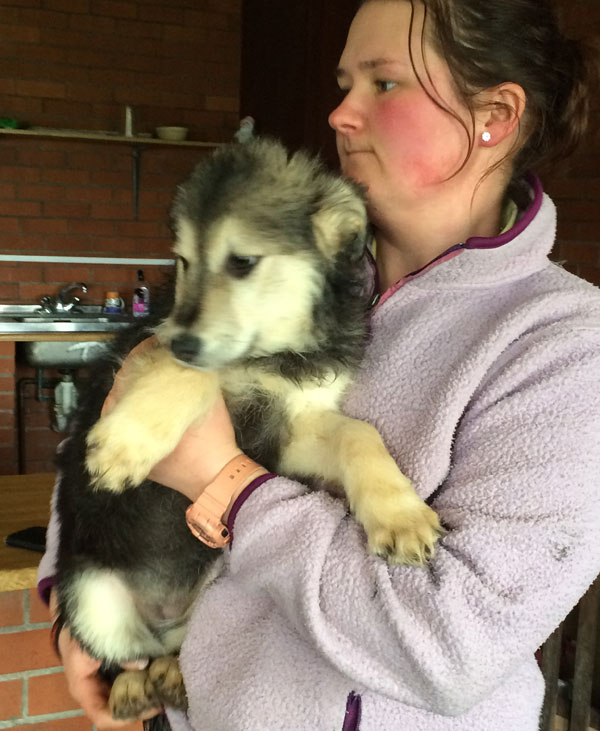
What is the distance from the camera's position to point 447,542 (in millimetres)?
918

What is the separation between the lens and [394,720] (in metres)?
0.98

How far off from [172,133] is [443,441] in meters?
4.45

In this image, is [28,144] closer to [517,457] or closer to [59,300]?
[59,300]

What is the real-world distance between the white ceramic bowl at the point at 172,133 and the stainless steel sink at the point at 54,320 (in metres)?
1.29

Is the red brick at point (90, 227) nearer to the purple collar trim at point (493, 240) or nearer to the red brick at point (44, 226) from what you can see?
the red brick at point (44, 226)

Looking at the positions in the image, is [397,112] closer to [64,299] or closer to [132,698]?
[132,698]

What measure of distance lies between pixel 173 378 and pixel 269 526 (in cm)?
32

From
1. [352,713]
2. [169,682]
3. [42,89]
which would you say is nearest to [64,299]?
[42,89]

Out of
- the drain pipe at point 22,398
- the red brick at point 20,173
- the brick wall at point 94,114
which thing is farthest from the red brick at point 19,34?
the drain pipe at point 22,398

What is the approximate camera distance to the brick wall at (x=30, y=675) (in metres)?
1.85

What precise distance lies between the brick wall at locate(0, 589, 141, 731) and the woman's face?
139 cm

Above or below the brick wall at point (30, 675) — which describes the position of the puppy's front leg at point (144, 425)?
above

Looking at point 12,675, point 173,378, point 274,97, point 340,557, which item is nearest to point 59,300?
point 274,97

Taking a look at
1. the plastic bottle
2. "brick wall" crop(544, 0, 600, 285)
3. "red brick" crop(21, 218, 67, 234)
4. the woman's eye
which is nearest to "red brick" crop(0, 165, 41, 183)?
"red brick" crop(21, 218, 67, 234)
